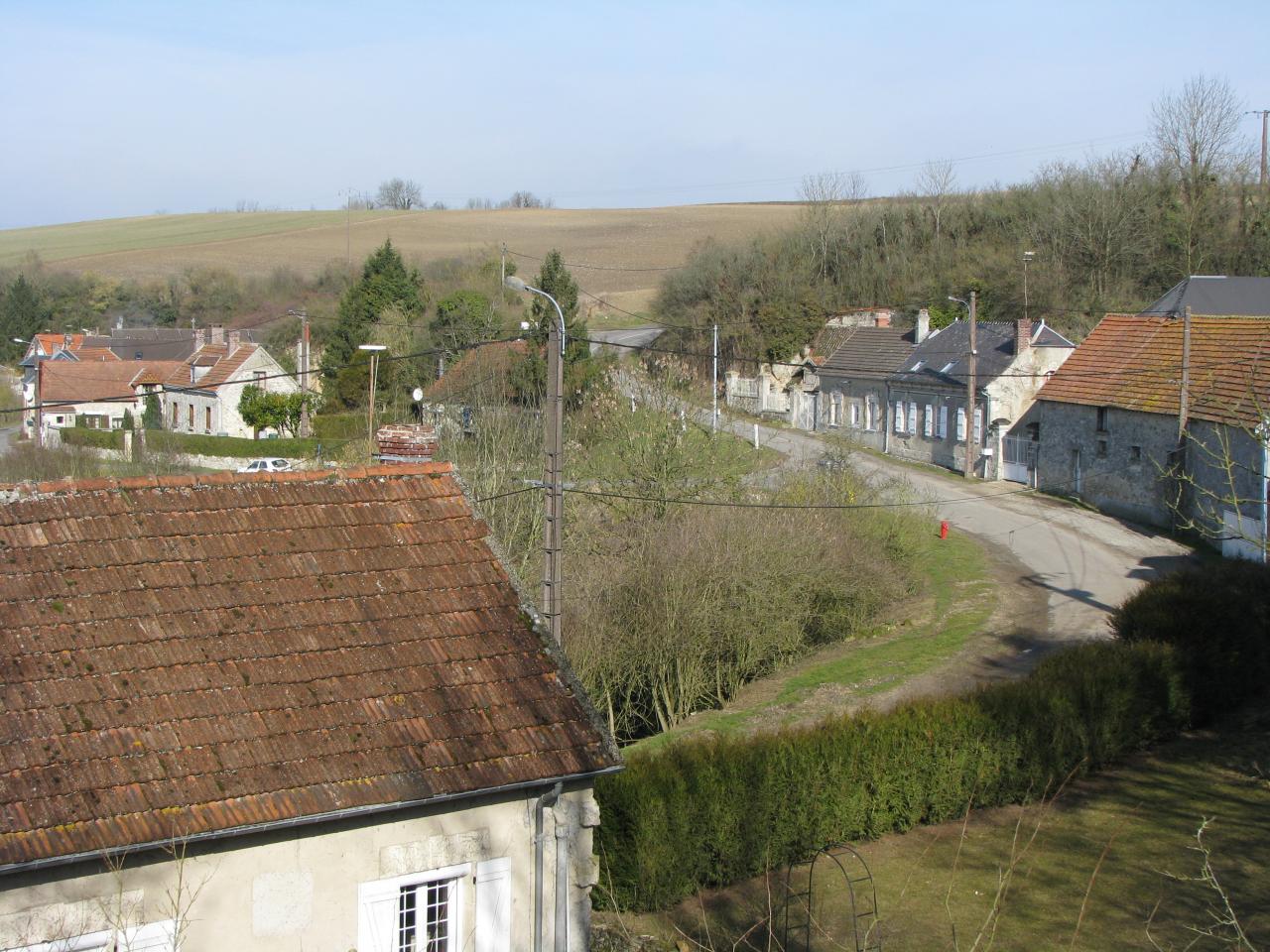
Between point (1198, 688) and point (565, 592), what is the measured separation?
10154mm

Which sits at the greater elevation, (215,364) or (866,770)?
(215,364)

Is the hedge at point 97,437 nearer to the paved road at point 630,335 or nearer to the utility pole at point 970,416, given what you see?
the paved road at point 630,335

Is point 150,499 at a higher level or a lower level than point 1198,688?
higher

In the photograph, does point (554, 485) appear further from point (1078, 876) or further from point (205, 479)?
point (1078, 876)

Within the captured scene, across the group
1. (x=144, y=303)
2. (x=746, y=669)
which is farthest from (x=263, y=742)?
(x=144, y=303)

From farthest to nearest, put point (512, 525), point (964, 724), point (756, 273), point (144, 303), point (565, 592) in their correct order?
point (144, 303) → point (756, 273) → point (512, 525) → point (565, 592) → point (964, 724)

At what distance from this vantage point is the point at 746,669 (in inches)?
874

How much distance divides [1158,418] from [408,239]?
244 feet

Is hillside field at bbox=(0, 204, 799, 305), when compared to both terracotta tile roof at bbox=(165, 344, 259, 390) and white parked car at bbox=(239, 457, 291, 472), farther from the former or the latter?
white parked car at bbox=(239, 457, 291, 472)

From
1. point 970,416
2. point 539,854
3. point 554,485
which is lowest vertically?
point 539,854

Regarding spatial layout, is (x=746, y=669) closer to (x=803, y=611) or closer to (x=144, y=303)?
(x=803, y=611)

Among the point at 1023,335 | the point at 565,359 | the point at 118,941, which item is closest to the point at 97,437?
the point at 565,359

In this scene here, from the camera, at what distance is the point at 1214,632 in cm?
1847

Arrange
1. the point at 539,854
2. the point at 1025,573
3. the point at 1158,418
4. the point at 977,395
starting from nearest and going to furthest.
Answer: the point at 539,854 < the point at 1025,573 < the point at 1158,418 < the point at 977,395
